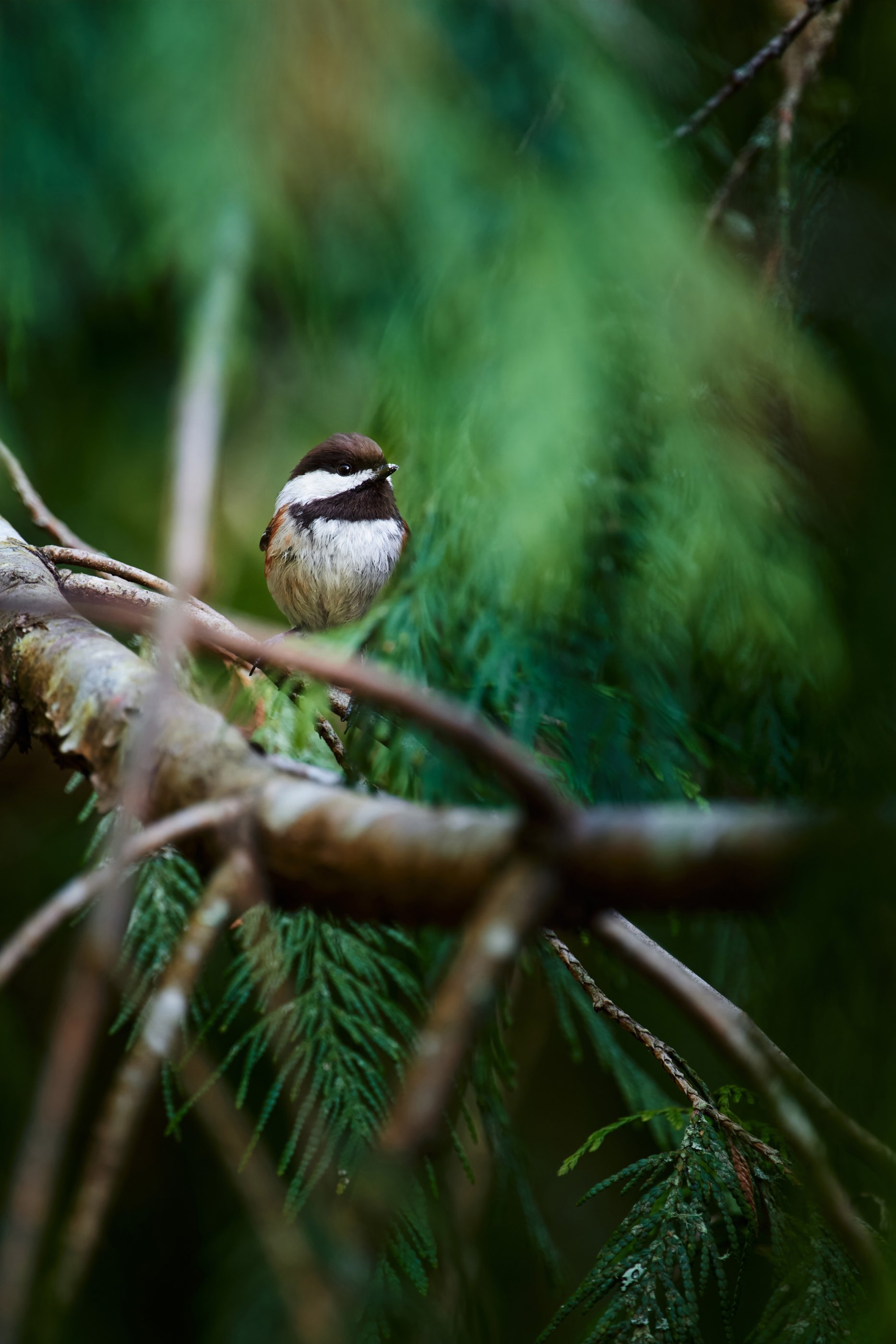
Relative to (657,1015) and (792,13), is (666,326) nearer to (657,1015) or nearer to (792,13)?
(792,13)

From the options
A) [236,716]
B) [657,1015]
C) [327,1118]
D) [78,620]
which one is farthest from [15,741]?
[657,1015]

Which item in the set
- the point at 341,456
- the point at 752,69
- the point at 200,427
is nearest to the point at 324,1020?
the point at 200,427

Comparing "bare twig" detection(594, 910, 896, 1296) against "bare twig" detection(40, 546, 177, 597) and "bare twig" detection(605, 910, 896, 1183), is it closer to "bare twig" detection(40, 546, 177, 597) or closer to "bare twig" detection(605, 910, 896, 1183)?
"bare twig" detection(605, 910, 896, 1183)

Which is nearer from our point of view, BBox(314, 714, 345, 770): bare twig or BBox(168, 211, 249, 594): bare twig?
BBox(168, 211, 249, 594): bare twig

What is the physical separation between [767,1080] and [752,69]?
4.78 feet

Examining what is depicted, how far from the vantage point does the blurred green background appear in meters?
0.88

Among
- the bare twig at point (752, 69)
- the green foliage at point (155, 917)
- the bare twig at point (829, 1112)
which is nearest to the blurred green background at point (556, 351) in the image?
the bare twig at point (829, 1112)

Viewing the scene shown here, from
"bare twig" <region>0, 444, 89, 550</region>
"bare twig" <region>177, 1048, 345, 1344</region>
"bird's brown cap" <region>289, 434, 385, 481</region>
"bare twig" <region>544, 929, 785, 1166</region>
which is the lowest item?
"bare twig" <region>177, 1048, 345, 1344</region>

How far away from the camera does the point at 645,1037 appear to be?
4.40 feet

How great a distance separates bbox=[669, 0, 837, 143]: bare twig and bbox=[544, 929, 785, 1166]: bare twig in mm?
1213

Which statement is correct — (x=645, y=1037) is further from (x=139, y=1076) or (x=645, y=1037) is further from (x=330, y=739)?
(x=139, y=1076)

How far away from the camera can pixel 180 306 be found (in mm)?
1411

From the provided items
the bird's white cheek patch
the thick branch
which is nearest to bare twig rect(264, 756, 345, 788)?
the thick branch

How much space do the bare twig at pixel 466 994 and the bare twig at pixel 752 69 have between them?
121 centimetres
